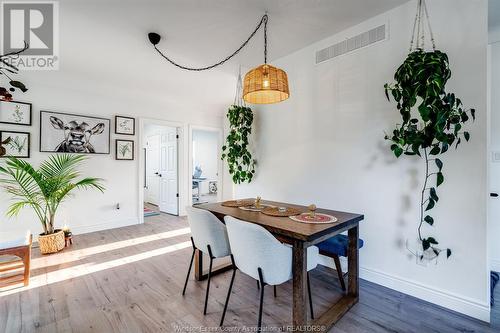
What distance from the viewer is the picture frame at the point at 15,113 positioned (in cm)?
316

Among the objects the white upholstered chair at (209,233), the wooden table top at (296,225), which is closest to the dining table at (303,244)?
the wooden table top at (296,225)

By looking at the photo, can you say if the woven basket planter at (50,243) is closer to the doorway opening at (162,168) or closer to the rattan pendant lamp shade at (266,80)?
the doorway opening at (162,168)

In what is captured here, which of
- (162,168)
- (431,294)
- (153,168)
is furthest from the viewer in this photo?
(153,168)

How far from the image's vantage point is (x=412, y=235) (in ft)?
6.99

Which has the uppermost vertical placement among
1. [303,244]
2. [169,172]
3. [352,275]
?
[169,172]

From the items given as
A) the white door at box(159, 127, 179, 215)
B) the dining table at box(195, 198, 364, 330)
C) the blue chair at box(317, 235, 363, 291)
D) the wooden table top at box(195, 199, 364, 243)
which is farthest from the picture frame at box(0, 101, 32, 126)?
the blue chair at box(317, 235, 363, 291)

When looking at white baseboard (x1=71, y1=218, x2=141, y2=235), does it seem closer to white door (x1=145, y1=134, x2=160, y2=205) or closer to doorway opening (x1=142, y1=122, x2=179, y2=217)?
doorway opening (x1=142, y1=122, x2=179, y2=217)

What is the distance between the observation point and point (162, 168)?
5637 mm

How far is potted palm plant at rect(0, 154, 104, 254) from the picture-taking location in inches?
117

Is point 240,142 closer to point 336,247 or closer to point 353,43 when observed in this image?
point 353,43

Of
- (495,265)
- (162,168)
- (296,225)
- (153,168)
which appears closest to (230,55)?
(296,225)

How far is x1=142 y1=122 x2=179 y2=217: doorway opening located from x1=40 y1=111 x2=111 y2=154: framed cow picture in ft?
2.83

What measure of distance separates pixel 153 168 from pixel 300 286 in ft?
17.9

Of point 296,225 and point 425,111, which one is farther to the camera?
point 425,111
